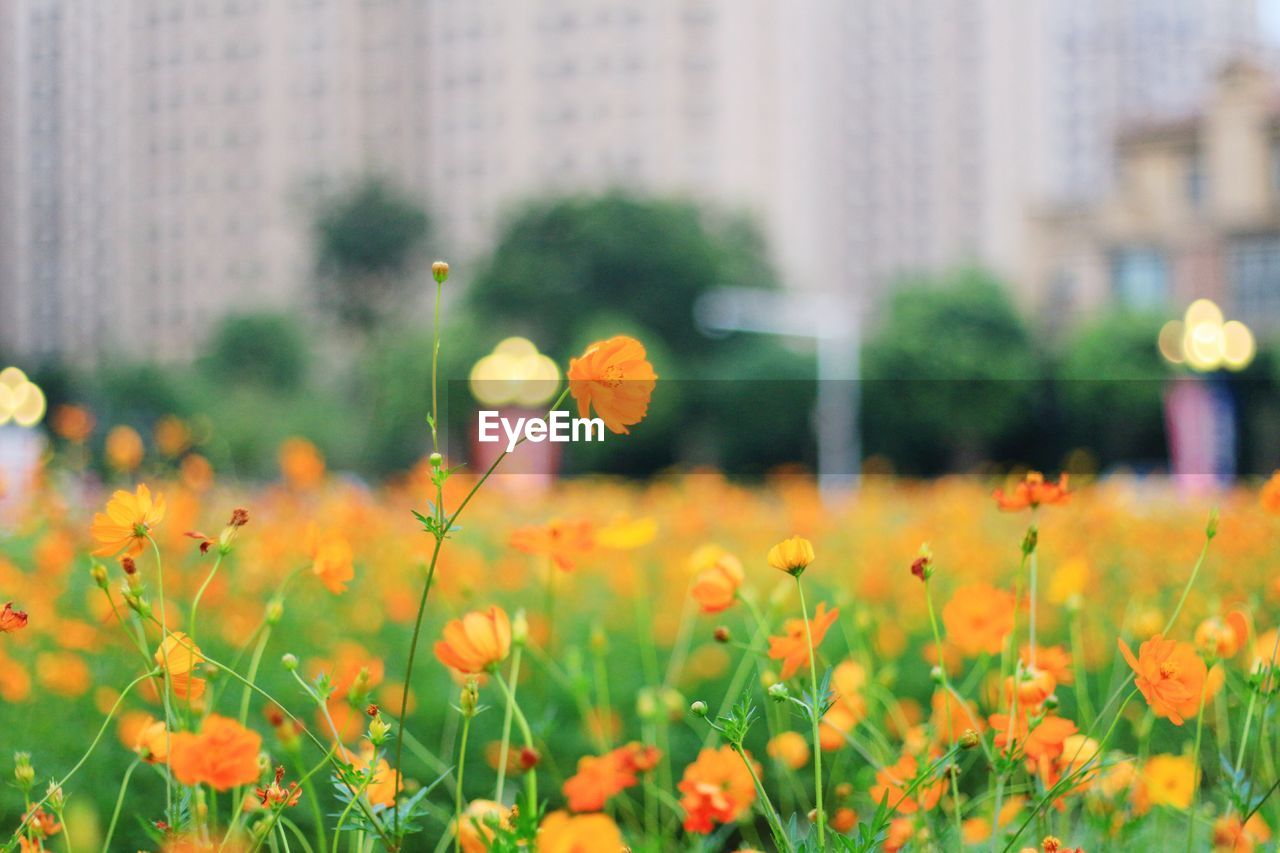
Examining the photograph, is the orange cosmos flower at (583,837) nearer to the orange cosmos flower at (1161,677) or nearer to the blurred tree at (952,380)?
the orange cosmos flower at (1161,677)

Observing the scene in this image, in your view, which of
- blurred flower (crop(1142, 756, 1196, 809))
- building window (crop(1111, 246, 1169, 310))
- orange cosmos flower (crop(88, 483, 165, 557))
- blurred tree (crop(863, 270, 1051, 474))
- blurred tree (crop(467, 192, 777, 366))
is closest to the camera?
orange cosmos flower (crop(88, 483, 165, 557))

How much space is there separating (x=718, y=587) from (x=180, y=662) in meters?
0.41

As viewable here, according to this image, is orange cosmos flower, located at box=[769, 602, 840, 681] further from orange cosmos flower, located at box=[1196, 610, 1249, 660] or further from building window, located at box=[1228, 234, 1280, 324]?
building window, located at box=[1228, 234, 1280, 324]

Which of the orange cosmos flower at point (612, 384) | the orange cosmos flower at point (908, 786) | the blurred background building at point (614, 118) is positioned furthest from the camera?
the blurred background building at point (614, 118)

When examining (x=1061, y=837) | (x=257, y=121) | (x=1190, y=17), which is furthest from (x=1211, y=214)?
(x=1190, y=17)

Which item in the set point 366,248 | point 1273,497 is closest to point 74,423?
point 1273,497

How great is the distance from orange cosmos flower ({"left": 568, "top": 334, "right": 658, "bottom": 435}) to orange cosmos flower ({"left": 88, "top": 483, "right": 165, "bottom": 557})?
0.29 meters

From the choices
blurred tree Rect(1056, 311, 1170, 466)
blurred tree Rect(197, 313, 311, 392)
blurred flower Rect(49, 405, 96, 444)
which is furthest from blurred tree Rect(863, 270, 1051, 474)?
blurred flower Rect(49, 405, 96, 444)

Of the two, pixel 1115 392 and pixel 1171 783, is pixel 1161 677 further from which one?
pixel 1115 392

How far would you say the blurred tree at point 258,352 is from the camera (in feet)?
113

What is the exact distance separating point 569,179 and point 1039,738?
4856 centimetres

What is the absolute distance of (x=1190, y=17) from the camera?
70.7m

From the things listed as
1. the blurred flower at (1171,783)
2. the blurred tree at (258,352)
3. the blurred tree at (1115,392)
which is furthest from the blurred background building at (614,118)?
the blurred flower at (1171,783)

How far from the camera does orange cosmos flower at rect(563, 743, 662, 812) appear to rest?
101cm
